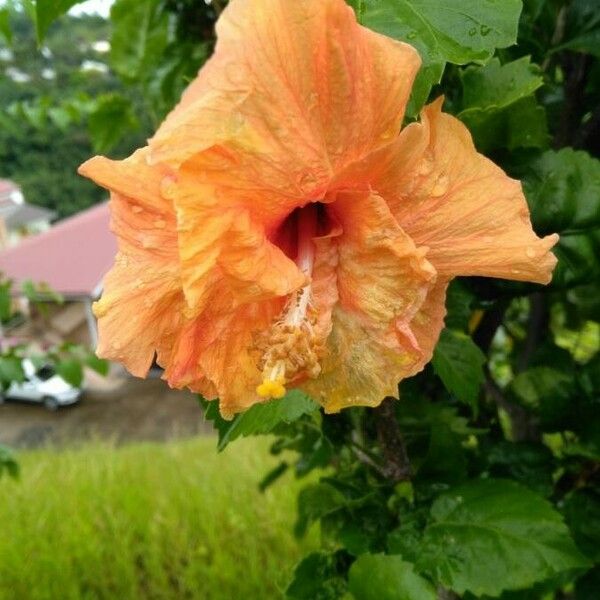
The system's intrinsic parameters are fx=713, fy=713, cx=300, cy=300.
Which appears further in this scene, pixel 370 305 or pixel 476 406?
pixel 476 406

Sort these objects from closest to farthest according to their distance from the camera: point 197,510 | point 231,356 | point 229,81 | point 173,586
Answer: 1. point 229,81
2. point 231,356
3. point 173,586
4. point 197,510

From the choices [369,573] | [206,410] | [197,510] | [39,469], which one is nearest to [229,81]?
[206,410]

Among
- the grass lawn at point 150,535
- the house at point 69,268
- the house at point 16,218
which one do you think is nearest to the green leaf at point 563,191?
the grass lawn at point 150,535

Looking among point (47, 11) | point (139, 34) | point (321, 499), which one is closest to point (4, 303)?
A: point (139, 34)

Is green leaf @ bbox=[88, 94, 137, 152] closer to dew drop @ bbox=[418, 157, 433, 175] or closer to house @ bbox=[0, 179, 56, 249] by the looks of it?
dew drop @ bbox=[418, 157, 433, 175]

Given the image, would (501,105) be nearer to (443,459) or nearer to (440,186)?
(440,186)

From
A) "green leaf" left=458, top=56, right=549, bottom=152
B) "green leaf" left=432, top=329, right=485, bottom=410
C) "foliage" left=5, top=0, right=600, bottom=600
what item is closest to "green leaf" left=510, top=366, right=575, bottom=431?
"foliage" left=5, top=0, right=600, bottom=600

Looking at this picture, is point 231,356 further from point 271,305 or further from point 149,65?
point 149,65
